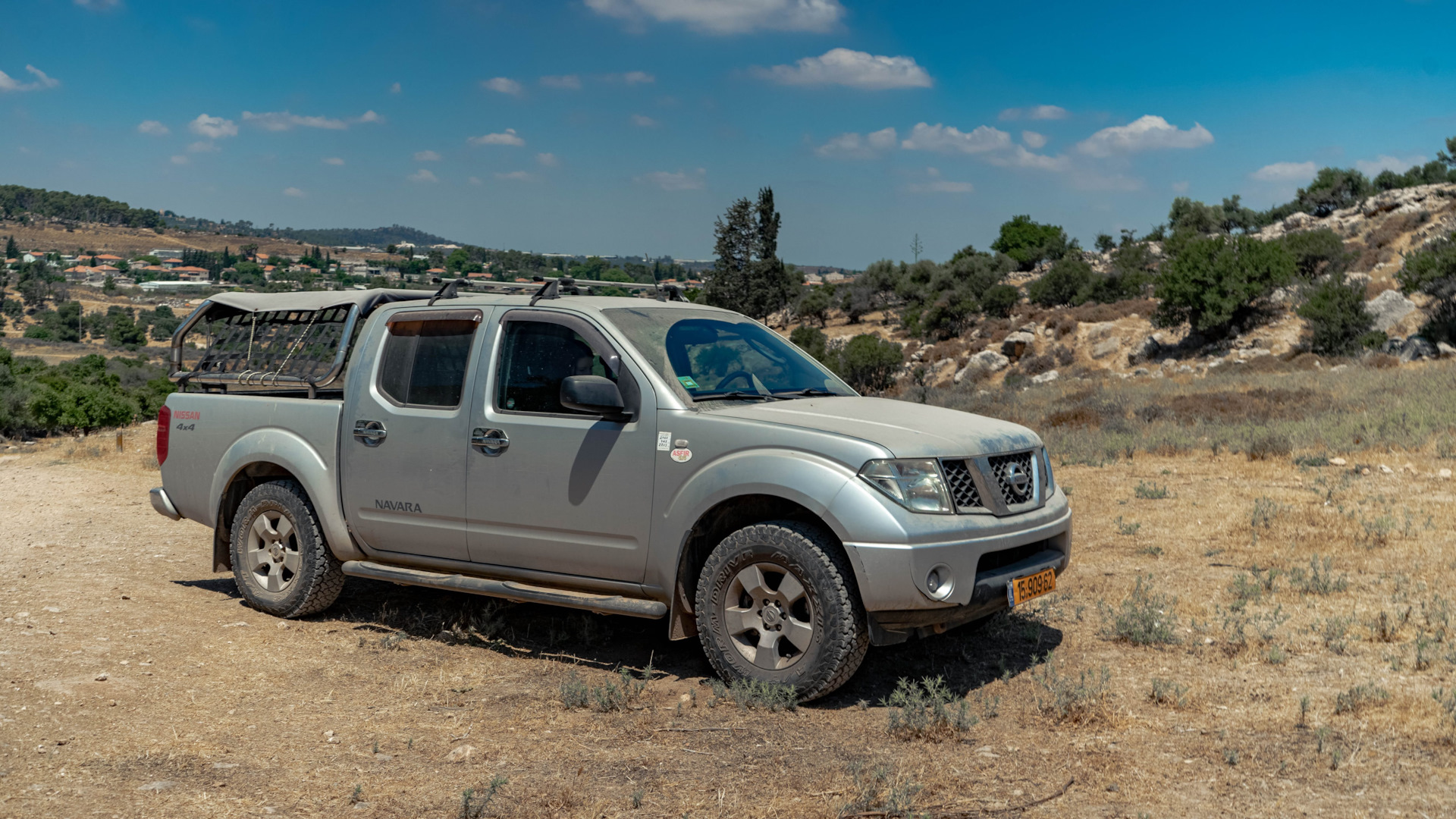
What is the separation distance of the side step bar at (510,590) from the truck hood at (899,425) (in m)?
1.04

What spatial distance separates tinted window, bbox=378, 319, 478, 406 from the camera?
229 inches

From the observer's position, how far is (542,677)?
5.35 metres

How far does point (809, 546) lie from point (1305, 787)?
81.5 inches

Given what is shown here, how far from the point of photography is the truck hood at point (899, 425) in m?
4.63

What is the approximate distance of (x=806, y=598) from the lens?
4699 millimetres

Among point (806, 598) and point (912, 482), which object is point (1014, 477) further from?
point (806, 598)

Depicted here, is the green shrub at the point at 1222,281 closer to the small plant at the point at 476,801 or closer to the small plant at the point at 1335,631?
the small plant at the point at 1335,631

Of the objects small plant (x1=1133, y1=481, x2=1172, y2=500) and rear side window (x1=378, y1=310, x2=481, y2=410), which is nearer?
rear side window (x1=378, y1=310, x2=481, y2=410)

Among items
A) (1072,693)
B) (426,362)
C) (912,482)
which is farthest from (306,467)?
(1072,693)

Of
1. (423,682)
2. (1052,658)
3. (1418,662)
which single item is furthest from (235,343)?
(1418,662)

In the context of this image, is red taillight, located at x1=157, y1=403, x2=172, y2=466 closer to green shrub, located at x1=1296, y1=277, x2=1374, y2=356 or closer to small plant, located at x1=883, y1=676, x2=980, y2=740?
small plant, located at x1=883, y1=676, x2=980, y2=740

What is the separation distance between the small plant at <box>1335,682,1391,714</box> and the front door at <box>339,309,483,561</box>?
430cm

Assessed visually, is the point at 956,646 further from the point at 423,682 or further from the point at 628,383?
the point at 423,682

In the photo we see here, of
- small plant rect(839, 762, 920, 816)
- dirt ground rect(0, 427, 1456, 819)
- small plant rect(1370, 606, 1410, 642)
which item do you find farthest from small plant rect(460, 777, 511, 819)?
small plant rect(1370, 606, 1410, 642)
